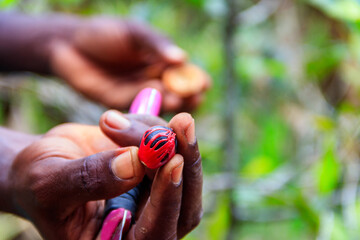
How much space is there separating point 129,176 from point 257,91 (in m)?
1.13

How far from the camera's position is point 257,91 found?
4.56 feet

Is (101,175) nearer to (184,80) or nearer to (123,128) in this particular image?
(123,128)

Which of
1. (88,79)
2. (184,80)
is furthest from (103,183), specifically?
(88,79)

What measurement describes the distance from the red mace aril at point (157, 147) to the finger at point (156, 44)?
54cm

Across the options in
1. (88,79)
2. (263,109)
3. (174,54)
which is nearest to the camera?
(174,54)

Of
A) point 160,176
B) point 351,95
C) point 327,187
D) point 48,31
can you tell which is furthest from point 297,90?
point 160,176

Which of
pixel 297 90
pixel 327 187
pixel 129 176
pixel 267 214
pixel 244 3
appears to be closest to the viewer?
pixel 129 176

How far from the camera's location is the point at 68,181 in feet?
1.03

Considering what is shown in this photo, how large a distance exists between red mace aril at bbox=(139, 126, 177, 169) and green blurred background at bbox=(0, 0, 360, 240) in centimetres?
38

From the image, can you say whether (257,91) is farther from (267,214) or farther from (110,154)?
(110,154)

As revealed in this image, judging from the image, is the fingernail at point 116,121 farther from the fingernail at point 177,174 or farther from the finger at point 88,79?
the finger at point 88,79

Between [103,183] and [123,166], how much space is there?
0.07 feet

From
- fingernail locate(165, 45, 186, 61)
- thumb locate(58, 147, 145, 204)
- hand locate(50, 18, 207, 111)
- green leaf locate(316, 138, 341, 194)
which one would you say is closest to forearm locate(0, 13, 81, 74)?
hand locate(50, 18, 207, 111)

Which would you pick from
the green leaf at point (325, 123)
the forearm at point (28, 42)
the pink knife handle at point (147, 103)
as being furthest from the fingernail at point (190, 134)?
the forearm at point (28, 42)
